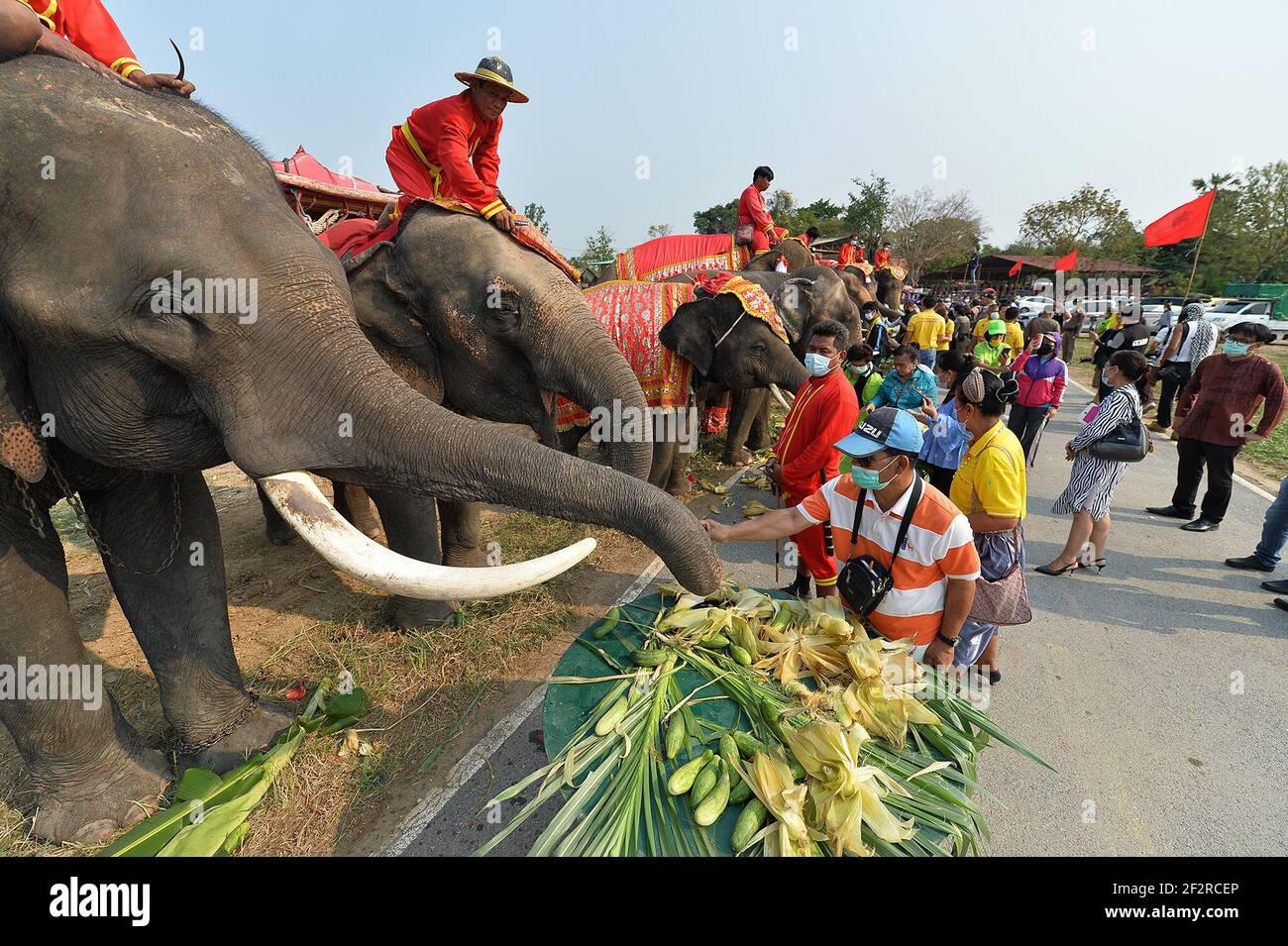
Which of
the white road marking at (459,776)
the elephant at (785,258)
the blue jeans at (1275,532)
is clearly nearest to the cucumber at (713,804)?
the white road marking at (459,776)

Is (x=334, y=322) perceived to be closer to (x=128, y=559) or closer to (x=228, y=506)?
(x=128, y=559)

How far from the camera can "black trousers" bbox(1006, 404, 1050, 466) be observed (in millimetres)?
6895

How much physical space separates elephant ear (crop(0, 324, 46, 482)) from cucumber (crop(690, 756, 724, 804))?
90.2 inches

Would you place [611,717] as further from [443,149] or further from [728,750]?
[443,149]

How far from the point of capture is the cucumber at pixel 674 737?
6.81ft

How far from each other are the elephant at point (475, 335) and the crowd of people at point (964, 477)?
116cm

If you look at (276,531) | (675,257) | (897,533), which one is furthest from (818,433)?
(675,257)

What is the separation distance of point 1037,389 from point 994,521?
14.6 ft

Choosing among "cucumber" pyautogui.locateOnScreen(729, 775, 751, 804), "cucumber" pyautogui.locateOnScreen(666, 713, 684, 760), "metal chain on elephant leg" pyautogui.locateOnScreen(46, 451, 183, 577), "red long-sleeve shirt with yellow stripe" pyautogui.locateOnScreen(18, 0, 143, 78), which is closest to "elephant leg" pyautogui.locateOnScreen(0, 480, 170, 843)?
"metal chain on elephant leg" pyautogui.locateOnScreen(46, 451, 183, 577)

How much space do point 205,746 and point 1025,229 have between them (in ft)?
191

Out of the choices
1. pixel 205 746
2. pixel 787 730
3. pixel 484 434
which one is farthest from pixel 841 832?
pixel 205 746

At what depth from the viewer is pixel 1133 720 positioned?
352 cm

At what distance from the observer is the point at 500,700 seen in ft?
11.7

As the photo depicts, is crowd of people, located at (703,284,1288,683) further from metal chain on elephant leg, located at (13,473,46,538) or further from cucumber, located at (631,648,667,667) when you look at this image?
metal chain on elephant leg, located at (13,473,46,538)
